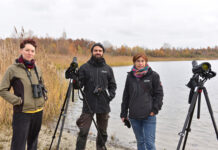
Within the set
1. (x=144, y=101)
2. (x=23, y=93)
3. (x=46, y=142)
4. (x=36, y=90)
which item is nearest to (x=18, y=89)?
(x=23, y=93)

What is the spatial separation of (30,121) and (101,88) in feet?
3.17

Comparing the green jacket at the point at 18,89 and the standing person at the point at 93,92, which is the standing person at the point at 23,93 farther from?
the standing person at the point at 93,92

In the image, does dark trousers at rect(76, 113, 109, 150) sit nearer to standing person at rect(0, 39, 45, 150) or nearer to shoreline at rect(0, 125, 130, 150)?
standing person at rect(0, 39, 45, 150)

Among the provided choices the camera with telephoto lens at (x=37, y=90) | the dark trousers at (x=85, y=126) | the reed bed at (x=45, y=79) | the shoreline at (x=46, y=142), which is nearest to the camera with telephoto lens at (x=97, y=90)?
the dark trousers at (x=85, y=126)

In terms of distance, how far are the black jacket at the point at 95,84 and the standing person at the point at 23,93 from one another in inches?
25.8

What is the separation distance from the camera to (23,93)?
1.94m

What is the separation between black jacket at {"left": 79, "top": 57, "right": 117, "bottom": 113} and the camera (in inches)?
100.0

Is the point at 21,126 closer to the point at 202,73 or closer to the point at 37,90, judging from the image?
the point at 37,90

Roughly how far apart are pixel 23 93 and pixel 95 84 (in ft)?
3.07

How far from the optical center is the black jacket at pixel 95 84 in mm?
2539

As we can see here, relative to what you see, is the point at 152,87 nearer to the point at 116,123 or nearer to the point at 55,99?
the point at 55,99

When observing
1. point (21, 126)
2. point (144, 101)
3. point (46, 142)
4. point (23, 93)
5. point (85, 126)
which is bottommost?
point (46, 142)

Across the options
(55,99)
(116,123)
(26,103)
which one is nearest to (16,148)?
(26,103)

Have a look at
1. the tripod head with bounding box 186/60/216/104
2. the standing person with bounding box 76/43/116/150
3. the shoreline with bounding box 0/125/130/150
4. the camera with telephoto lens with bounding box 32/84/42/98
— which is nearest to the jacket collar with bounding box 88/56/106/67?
the standing person with bounding box 76/43/116/150
